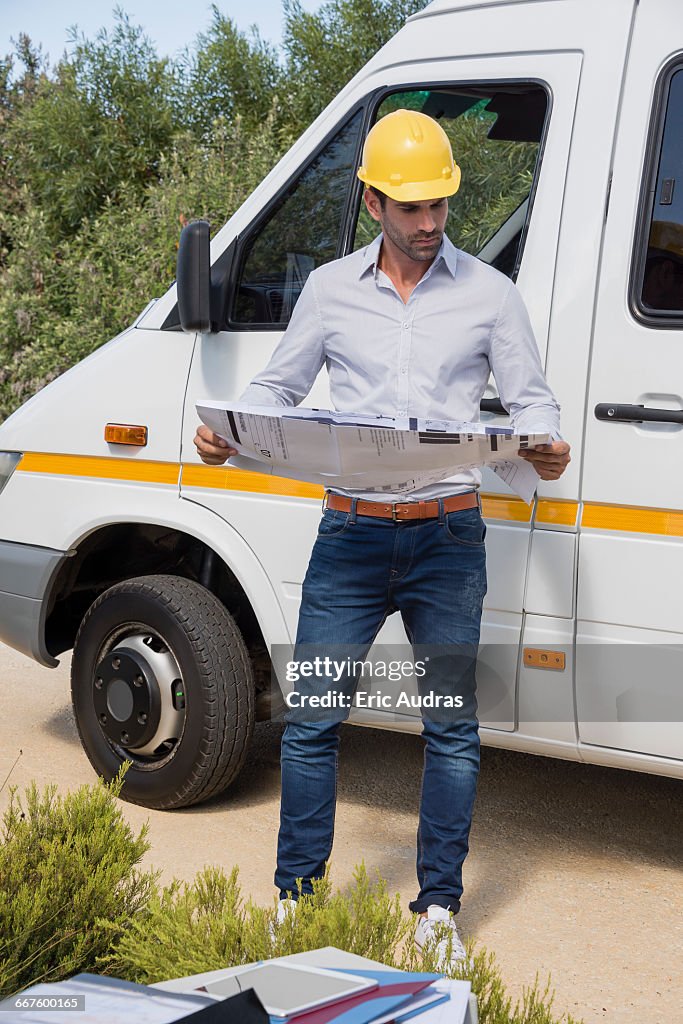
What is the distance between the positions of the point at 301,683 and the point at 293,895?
1.78 feet

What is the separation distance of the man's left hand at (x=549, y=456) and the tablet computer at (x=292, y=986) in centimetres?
128

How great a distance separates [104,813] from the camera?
9.64 feet

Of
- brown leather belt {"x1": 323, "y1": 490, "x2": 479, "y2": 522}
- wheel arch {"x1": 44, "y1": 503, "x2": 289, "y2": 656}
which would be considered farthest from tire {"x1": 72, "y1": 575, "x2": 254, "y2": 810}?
brown leather belt {"x1": 323, "y1": 490, "x2": 479, "y2": 522}

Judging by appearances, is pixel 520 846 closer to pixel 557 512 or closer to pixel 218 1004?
pixel 557 512

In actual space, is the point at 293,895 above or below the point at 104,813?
below

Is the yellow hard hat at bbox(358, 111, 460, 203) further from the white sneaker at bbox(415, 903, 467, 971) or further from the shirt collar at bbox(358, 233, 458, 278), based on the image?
the white sneaker at bbox(415, 903, 467, 971)

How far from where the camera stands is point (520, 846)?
→ 4.06 metres

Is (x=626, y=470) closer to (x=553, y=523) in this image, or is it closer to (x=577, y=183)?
(x=553, y=523)

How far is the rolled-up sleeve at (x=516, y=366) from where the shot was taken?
9.77 ft

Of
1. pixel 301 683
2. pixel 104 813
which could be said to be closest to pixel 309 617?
pixel 301 683

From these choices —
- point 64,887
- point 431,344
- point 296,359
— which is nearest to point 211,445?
point 296,359

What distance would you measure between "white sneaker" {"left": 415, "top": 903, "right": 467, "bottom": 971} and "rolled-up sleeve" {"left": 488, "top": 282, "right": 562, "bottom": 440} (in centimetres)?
118

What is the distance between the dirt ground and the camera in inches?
129

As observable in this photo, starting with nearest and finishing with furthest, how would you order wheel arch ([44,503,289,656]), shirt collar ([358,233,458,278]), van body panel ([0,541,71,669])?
shirt collar ([358,233,458,278])
wheel arch ([44,503,289,656])
van body panel ([0,541,71,669])
